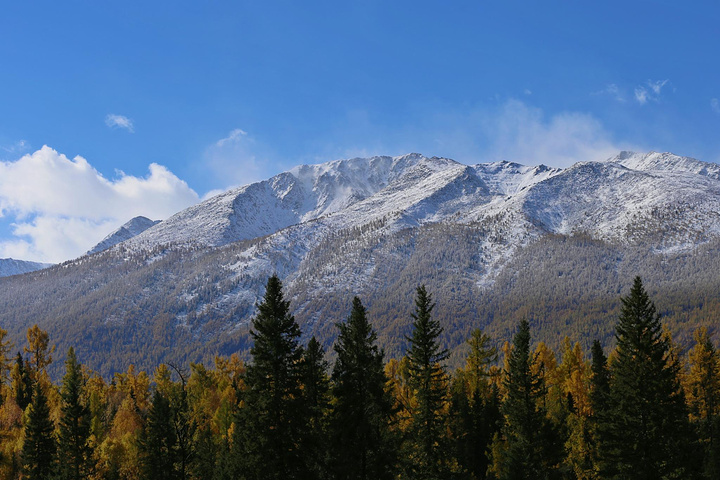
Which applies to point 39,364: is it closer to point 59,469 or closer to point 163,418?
point 59,469

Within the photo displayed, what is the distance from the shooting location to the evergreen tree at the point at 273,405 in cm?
2883

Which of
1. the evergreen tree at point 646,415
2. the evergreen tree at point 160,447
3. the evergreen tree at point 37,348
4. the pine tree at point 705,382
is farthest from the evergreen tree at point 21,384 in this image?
the pine tree at point 705,382

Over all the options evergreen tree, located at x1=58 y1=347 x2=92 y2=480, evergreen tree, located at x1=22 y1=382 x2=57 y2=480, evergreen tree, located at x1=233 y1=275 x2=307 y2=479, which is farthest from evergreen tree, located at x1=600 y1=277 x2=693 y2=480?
evergreen tree, located at x1=22 y1=382 x2=57 y2=480

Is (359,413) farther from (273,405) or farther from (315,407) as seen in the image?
(273,405)

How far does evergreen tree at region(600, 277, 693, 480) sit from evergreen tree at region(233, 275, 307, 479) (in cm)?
1848

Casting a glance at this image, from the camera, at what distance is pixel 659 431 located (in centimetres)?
3244

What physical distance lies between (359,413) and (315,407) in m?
2.65

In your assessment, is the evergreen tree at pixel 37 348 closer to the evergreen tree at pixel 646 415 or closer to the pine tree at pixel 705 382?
the evergreen tree at pixel 646 415

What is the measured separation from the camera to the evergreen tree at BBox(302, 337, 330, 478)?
2986cm

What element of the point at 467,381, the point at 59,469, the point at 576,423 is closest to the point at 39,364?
the point at 59,469

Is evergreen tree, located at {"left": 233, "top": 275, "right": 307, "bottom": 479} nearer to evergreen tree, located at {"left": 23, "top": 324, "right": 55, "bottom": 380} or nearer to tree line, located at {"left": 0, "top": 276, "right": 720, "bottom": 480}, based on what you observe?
tree line, located at {"left": 0, "top": 276, "right": 720, "bottom": 480}

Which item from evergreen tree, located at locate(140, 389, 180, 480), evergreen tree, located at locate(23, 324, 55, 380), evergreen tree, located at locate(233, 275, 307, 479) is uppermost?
evergreen tree, located at locate(23, 324, 55, 380)

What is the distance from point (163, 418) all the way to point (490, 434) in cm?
3347

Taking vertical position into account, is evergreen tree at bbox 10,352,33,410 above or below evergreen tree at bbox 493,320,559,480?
above
